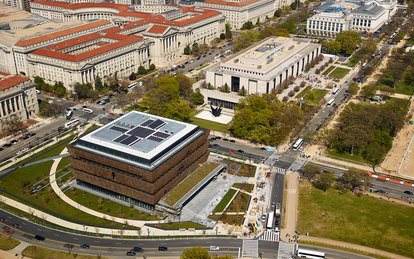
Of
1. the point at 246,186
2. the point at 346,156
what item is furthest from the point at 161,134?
the point at 346,156

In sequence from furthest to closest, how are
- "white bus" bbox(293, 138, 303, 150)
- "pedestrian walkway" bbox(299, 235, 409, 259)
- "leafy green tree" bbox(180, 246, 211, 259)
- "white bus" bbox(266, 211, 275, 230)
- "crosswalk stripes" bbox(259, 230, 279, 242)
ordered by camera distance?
"white bus" bbox(293, 138, 303, 150) → "white bus" bbox(266, 211, 275, 230) → "crosswalk stripes" bbox(259, 230, 279, 242) → "pedestrian walkway" bbox(299, 235, 409, 259) → "leafy green tree" bbox(180, 246, 211, 259)

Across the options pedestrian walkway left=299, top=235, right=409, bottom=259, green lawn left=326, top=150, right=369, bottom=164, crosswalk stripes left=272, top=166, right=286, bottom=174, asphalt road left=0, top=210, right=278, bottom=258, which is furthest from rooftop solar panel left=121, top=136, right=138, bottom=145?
green lawn left=326, top=150, right=369, bottom=164

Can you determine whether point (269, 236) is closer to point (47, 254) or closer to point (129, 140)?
point (129, 140)

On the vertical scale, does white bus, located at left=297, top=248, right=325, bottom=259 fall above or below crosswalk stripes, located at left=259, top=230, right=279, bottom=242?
above

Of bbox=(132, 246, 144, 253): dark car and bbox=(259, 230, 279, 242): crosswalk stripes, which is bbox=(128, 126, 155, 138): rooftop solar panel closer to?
bbox=(132, 246, 144, 253): dark car

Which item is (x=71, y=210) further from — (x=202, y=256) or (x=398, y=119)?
(x=398, y=119)

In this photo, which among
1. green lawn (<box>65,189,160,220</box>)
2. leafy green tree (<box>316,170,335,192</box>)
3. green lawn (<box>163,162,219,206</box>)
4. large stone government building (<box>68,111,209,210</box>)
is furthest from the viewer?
leafy green tree (<box>316,170,335,192</box>)
